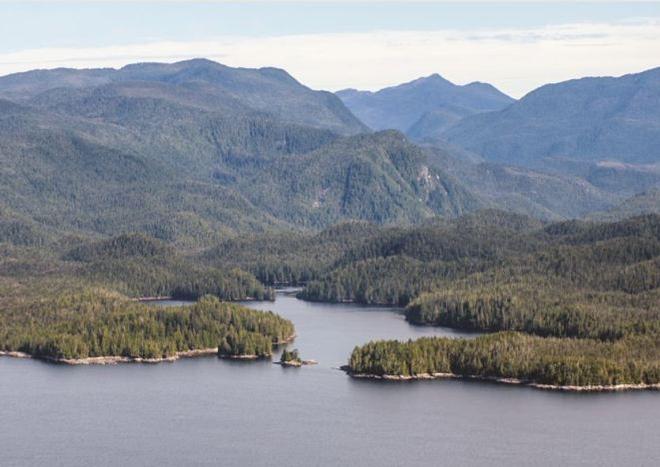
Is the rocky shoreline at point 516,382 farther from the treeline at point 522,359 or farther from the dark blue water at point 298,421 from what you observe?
the dark blue water at point 298,421

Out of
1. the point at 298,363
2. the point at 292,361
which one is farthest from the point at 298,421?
the point at 292,361

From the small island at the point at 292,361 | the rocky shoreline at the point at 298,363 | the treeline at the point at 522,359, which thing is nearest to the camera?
the treeline at the point at 522,359

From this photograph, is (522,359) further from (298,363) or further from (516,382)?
(298,363)

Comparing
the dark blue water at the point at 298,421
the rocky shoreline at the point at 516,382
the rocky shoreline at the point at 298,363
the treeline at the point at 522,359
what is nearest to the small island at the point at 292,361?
the rocky shoreline at the point at 298,363

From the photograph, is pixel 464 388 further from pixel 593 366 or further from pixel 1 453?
pixel 1 453

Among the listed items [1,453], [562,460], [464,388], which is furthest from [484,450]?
[1,453]

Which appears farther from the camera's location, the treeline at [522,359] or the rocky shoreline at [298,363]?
the rocky shoreline at [298,363]
